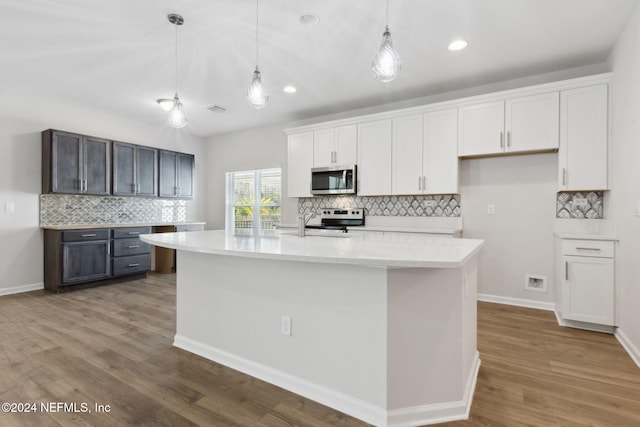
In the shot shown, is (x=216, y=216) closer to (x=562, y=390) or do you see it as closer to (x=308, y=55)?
(x=308, y=55)

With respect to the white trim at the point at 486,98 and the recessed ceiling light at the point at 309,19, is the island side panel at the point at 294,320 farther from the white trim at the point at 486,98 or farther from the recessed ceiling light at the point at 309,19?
the white trim at the point at 486,98

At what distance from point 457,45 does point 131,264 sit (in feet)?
16.9

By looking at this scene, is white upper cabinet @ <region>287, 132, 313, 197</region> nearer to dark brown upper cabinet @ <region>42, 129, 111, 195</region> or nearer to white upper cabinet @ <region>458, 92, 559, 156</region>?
white upper cabinet @ <region>458, 92, 559, 156</region>

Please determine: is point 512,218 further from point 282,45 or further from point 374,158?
point 282,45

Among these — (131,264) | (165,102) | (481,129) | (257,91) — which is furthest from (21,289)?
(481,129)

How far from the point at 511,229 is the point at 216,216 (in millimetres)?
5237

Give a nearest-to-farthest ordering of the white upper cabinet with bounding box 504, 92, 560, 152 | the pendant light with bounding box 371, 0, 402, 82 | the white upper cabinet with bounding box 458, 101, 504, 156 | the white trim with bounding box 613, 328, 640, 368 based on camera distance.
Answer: the pendant light with bounding box 371, 0, 402, 82, the white trim with bounding box 613, 328, 640, 368, the white upper cabinet with bounding box 504, 92, 560, 152, the white upper cabinet with bounding box 458, 101, 504, 156

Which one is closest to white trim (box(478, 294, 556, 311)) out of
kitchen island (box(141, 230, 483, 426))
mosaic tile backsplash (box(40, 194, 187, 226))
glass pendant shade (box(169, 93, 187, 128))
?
kitchen island (box(141, 230, 483, 426))

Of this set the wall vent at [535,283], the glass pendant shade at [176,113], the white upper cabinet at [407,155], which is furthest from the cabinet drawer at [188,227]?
the wall vent at [535,283]

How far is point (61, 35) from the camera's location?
2861mm

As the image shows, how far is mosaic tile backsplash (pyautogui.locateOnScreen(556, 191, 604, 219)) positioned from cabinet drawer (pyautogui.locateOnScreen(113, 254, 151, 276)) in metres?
5.64

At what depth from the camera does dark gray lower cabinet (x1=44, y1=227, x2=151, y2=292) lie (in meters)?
4.20

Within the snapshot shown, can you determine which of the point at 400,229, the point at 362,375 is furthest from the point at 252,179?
the point at 362,375

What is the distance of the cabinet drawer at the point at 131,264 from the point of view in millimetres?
4734
